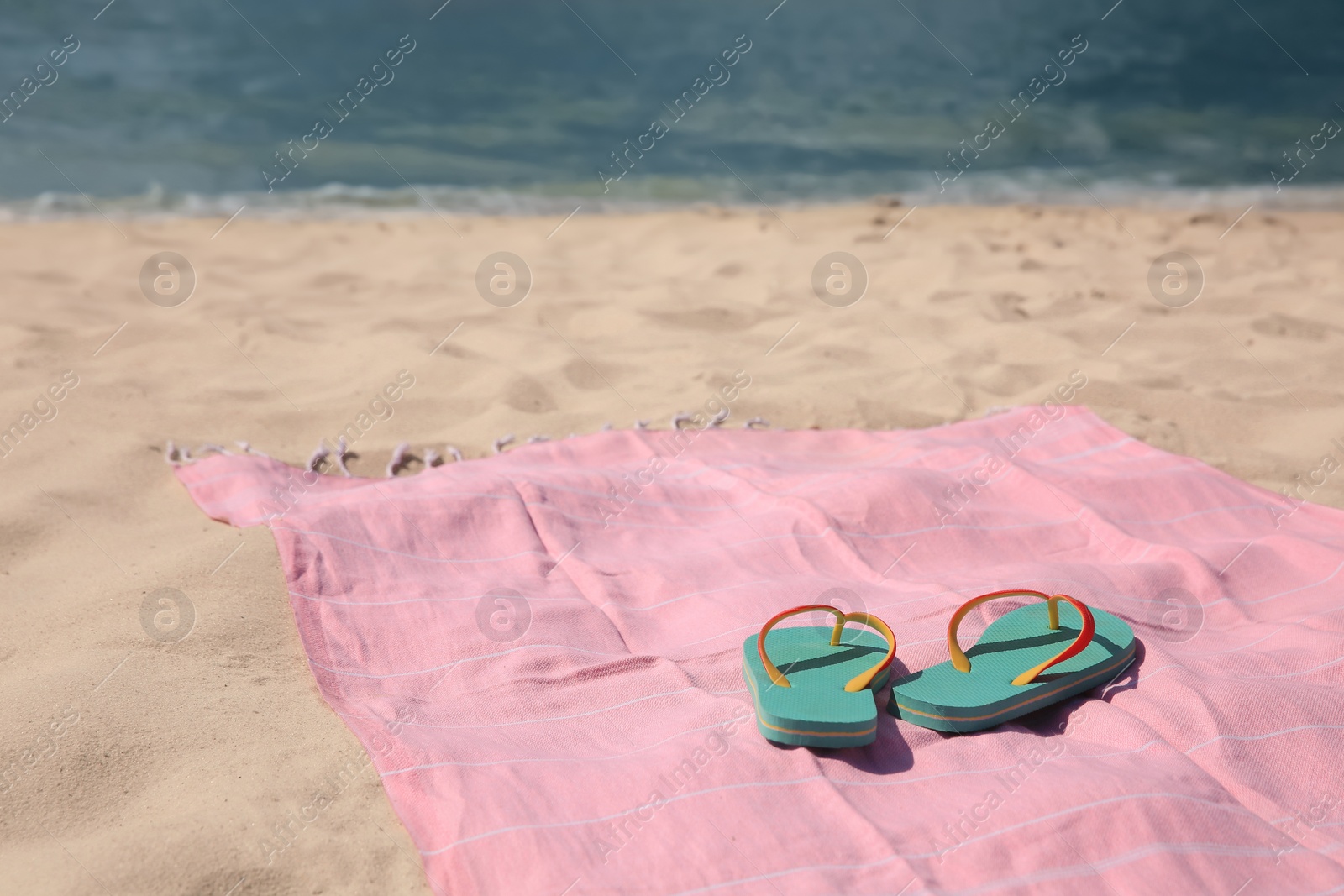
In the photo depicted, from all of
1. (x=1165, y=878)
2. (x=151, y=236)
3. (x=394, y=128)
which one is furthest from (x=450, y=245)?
(x=1165, y=878)

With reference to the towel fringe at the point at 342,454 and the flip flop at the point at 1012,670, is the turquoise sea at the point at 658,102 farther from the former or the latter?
the flip flop at the point at 1012,670

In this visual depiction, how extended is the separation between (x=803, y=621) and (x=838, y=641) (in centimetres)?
16

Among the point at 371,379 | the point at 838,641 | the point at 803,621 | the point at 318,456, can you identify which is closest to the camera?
the point at 838,641

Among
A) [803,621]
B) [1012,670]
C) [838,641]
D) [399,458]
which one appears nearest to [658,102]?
[399,458]

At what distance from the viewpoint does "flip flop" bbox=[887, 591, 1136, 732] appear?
5.61 feet

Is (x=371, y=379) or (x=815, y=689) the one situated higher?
(x=371, y=379)

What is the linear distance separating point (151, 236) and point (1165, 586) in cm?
497

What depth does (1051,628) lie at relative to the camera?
1934 millimetres

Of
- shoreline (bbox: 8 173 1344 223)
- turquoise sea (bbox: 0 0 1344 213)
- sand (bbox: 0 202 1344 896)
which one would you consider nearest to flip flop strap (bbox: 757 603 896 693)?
sand (bbox: 0 202 1344 896)

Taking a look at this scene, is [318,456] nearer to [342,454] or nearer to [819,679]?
[342,454]

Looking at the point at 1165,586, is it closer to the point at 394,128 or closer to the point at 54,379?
the point at 54,379

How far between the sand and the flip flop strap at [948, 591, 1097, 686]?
0.99m

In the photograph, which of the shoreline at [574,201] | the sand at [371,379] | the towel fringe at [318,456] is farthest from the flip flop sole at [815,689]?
the shoreline at [574,201]

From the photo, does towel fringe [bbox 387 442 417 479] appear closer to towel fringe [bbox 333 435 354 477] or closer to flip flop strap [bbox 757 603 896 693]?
towel fringe [bbox 333 435 354 477]
